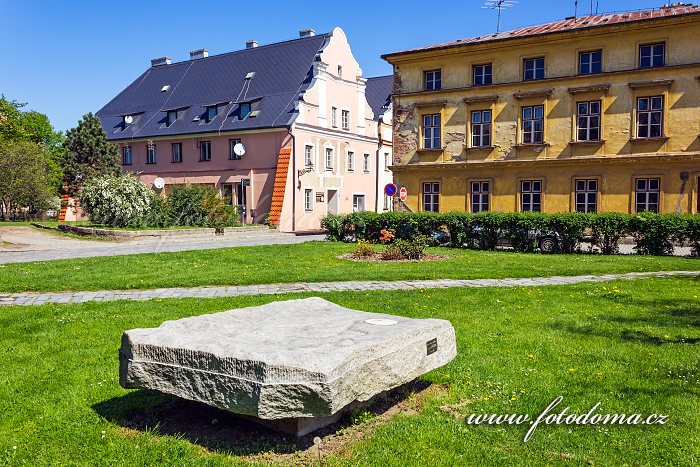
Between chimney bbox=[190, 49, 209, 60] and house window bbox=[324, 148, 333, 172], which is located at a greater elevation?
chimney bbox=[190, 49, 209, 60]

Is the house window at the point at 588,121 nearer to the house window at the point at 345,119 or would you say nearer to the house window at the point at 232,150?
the house window at the point at 345,119

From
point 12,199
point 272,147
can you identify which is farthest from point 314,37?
point 12,199

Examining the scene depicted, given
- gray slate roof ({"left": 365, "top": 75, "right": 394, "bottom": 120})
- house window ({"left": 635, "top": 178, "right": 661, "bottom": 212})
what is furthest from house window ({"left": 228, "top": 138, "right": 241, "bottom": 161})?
house window ({"left": 635, "top": 178, "right": 661, "bottom": 212})

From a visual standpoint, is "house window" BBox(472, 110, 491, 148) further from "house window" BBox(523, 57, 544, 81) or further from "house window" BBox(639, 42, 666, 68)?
"house window" BBox(639, 42, 666, 68)

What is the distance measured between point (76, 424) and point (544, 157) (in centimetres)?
2537

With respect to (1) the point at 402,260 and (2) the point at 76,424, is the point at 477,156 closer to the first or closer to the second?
(1) the point at 402,260

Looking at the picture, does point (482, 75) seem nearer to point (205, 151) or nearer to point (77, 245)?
point (205, 151)

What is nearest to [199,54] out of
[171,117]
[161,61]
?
[161,61]

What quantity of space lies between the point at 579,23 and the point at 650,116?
571cm

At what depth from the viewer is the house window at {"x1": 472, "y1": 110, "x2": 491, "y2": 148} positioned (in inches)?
1099

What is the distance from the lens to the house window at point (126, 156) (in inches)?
1603

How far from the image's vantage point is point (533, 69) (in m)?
26.9

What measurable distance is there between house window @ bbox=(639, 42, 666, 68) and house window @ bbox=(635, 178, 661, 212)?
4936 millimetres

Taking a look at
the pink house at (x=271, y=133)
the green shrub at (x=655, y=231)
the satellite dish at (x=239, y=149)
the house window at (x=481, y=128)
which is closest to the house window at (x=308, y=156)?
the pink house at (x=271, y=133)
